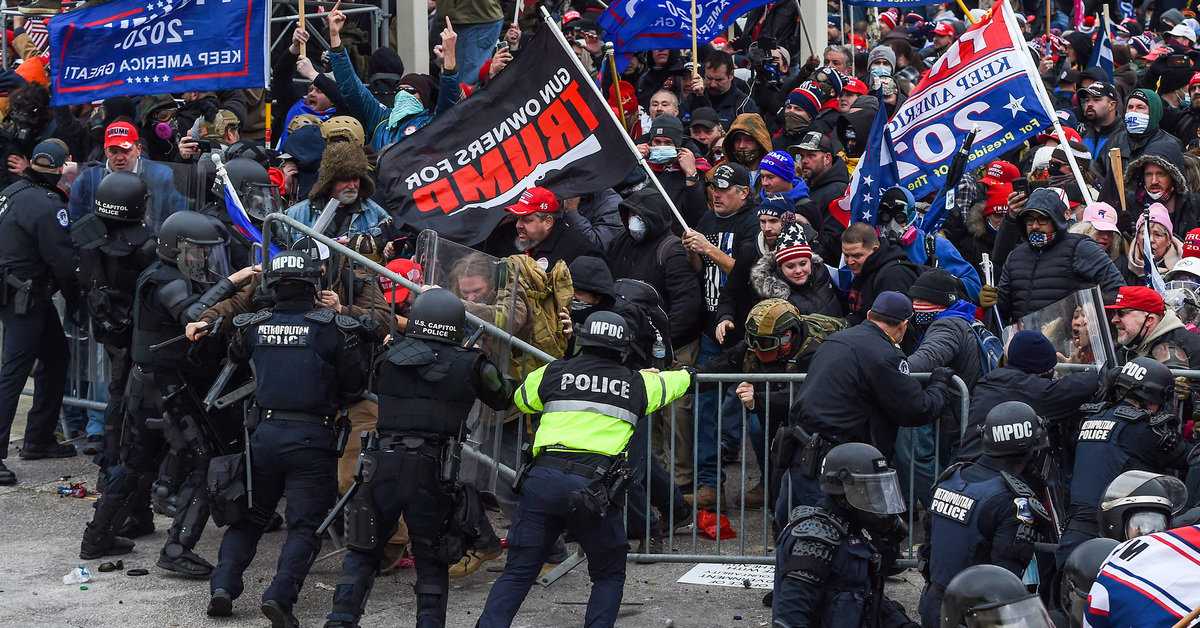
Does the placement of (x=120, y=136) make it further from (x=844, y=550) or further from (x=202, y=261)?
Answer: (x=844, y=550)

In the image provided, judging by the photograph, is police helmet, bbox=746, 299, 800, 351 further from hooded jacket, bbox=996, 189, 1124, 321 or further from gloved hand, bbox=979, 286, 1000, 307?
hooded jacket, bbox=996, 189, 1124, 321

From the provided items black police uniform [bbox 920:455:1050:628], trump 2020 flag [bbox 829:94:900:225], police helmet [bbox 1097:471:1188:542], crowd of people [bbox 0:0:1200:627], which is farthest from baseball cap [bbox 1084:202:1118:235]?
police helmet [bbox 1097:471:1188:542]

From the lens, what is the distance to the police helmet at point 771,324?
875 centimetres

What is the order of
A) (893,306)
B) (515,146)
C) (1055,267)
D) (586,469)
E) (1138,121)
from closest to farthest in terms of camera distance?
1. (586,469)
2. (893,306)
3. (1055,267)
4. (515,146)
5. (1138,121)

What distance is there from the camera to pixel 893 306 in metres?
7.95

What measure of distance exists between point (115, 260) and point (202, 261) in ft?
2.80

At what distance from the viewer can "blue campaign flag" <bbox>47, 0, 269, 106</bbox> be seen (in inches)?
444

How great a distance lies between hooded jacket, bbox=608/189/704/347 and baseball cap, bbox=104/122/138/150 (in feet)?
11.6

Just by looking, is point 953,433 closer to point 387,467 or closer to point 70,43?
point 387,467

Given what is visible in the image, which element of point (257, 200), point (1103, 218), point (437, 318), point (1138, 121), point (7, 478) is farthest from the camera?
point (1138, 121)

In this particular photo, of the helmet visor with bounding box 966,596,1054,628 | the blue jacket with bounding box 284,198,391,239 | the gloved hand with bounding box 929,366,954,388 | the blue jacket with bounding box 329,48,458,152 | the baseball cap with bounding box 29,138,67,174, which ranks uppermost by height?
the blue jacket with bounding box 329,48,458,152

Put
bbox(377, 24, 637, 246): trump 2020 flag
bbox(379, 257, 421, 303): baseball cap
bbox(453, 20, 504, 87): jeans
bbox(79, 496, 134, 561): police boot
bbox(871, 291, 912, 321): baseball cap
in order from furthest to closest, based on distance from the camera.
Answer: bbox(453, 20, 504, 87): jeans < bbox(377, 24, 637, 246): trump 2020 flag < bbox(79, 496, 134, 561): police boot < bbox(379, 257, 421, 303): baseball cap < bbox(871, 291, 912, 321): baseball cap

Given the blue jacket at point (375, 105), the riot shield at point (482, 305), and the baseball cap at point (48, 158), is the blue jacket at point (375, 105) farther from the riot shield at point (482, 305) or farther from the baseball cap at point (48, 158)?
the riot shield at point (482, 305)

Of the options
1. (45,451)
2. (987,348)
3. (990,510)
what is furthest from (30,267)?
(990,510)
